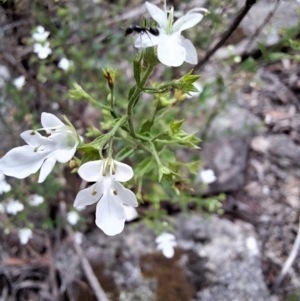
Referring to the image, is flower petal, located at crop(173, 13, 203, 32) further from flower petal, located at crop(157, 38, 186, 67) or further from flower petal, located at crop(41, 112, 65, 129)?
flower petal, located at crop(41, 112, 65, 129)

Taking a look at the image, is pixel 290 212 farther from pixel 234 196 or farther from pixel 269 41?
pixel 269 41

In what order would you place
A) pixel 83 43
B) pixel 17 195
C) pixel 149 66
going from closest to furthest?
pixel 149 66
pixel 17 195
pixel 83 43

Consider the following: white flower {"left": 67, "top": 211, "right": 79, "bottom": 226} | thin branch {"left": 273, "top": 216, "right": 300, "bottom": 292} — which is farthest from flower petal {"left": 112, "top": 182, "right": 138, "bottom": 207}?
thin branch {"left": 273, "top": 216, "right": 300, "bottom": 292}

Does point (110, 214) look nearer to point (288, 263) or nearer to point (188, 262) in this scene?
point (188, 262)

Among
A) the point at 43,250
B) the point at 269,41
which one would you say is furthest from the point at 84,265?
the point at 269,41

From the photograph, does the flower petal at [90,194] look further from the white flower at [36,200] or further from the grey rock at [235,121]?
the grey rock at [235,121]

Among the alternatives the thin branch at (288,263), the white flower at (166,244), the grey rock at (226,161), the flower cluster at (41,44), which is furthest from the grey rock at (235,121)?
the flower cluster at (41,44)
